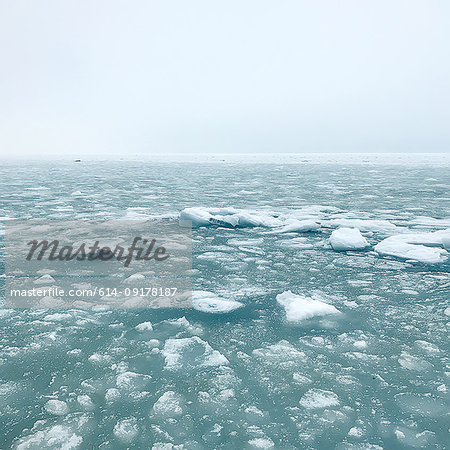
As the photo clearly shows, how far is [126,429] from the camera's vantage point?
193 centimetres

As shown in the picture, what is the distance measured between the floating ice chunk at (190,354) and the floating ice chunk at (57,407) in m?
0.67

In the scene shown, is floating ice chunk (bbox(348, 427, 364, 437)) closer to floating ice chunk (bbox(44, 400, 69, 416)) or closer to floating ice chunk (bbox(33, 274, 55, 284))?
floating ice chunk (bbox(44, 400, 69, 416))

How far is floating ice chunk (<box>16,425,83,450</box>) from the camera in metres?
1.80

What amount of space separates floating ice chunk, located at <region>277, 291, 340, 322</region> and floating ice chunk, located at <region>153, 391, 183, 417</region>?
1.34 m

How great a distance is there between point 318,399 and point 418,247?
3.67m

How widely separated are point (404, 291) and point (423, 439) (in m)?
2.11

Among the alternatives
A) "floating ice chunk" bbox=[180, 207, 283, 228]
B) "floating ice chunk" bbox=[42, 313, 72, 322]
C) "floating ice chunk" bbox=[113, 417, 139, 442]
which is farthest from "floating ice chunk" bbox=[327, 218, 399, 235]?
"floating ice chunk" bbox=[113, 417, 139, 442]

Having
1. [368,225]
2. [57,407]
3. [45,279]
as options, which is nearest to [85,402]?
[57,407]

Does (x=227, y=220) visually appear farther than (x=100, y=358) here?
Yes

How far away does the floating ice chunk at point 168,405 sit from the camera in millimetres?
2059

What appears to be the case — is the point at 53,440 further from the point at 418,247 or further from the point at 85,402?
the point at 418,247

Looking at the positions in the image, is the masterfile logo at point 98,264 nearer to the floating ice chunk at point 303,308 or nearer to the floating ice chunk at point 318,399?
the floating ice chunk at point 303,308

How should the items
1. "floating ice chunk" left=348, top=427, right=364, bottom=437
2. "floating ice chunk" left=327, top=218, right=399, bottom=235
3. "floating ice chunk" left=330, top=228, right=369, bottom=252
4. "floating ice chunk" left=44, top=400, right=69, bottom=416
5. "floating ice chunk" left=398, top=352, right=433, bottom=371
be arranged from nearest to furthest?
"floating ice chunk" left=348, top=427, right=364, bottom=437
"floating ice chunk" left=44, top=400, right=69, bottom=416
"floating ice chunk" left=398, top=352, right=433, bottom=371
"floating ice chunk" left=330, top=228, right=369, bottom=252
"floating ice chunk" left=327, top=218, right=399, bottom=235

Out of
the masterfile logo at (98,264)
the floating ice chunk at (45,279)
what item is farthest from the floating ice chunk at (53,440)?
the floating ice chunk at (45,279)
